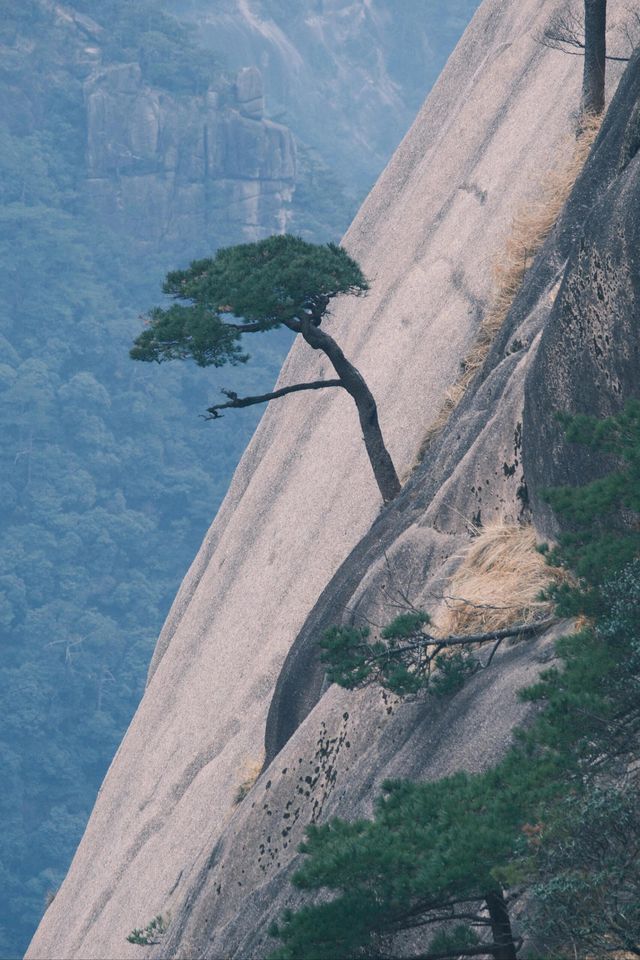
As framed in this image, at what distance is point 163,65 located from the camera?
129 m

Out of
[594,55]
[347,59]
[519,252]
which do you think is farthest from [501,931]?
[347,59]

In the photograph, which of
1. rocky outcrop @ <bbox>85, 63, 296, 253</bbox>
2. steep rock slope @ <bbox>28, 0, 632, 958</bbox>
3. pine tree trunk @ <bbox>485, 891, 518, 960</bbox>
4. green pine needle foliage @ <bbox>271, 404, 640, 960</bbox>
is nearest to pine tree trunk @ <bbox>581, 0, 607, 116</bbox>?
steep rock slope @ <bbox>28, 0, 632, 958</bbox>

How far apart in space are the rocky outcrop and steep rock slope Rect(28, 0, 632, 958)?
103393 mm

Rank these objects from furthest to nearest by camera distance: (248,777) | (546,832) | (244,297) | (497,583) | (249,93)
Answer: (249,93)
(248,777)
(244,297)
(497,583)
(546,832)

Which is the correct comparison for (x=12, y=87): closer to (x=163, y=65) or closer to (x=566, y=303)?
(x=163, y=65)

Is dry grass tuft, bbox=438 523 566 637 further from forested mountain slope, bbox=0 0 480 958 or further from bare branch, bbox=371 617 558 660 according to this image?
forested mountain slope, bbox=0 0 480 958

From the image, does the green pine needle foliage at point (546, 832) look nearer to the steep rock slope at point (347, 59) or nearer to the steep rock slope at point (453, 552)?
the steep rock slope at point (453, 552)

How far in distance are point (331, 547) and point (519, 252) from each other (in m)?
3.44

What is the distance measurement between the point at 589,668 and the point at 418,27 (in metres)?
189

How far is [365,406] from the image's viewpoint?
435 inches

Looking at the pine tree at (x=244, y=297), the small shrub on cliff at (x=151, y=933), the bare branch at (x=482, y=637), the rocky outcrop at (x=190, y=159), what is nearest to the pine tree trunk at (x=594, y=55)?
the pine tree at (x=244, y=297)

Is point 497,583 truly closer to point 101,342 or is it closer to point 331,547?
point 331,547

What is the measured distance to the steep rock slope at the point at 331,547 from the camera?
340 inches

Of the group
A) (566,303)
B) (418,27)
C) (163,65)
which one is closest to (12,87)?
(163,65)
